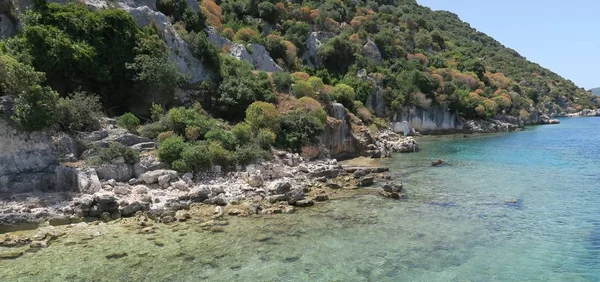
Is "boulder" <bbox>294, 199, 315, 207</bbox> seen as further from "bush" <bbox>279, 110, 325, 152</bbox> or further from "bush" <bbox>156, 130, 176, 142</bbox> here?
"bush" <bbox>279, 110, 325, 152</bbox>

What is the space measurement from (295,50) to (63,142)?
43.8 m

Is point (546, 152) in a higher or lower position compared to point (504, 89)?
lower

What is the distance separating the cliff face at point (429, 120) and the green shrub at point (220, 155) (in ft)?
139

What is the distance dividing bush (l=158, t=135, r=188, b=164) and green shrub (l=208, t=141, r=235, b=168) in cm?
188

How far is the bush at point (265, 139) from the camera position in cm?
3081

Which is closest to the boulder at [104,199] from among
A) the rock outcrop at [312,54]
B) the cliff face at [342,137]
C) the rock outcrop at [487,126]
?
the cliff face at [342,137]

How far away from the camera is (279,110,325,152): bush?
33969 millimetres

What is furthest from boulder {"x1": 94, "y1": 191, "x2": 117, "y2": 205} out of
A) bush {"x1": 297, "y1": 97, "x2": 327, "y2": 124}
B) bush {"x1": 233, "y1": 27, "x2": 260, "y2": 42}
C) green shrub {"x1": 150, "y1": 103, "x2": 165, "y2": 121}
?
bush {"x1": 233, "y1": 27, "x2": 260, "y2": 42}

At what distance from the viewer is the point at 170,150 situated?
81.8 ft

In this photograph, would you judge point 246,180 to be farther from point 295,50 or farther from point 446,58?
point 446,58

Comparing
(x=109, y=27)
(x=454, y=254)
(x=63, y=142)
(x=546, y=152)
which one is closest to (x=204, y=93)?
(x=109, y=27)

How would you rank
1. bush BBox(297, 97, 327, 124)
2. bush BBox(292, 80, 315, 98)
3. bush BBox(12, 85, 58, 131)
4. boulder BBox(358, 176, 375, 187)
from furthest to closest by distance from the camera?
bush BBox(292, 80, 315, 98) < bush BBox(297, 97, 327, 124) < boulder BBox(358, 176, 375, 187) < bush BBox(12, 85, 58, 131)

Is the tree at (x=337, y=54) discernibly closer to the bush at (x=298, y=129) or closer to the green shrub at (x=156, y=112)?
the bush at (x=298, y=129)

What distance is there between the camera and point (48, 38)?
27500 millimetres
